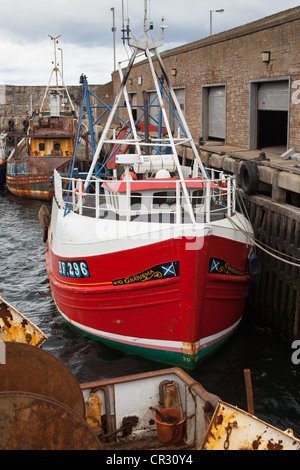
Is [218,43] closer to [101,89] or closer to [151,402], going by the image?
[151,402]

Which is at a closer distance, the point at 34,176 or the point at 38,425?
the point at 38,425

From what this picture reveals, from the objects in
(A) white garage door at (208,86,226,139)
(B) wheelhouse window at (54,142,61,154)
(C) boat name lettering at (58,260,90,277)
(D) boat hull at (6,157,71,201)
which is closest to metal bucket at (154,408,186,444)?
(C) boat name lettering at (58,260,90,277)

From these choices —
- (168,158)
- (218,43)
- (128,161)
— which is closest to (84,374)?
(128,161)

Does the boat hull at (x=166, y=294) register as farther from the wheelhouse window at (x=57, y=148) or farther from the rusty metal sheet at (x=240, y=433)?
the wheelhouse window at (x=57, y=148)

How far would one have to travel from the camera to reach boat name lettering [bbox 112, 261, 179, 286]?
324 inches

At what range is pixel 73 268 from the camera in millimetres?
9680

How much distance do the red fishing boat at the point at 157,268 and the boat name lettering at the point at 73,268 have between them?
21mm

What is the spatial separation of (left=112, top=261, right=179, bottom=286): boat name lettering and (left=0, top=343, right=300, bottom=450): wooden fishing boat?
2262 millimetres

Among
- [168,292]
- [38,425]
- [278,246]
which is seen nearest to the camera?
[38,425]

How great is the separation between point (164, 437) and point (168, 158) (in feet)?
21.1

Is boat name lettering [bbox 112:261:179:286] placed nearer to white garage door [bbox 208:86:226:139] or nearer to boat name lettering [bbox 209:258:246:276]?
boat name lettering [bbox 209:258:246:276]

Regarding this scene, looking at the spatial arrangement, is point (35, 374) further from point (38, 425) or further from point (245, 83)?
point (245, 83)

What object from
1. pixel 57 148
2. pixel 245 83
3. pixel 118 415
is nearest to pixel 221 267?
pixel 118 415

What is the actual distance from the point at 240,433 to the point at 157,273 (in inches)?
150
